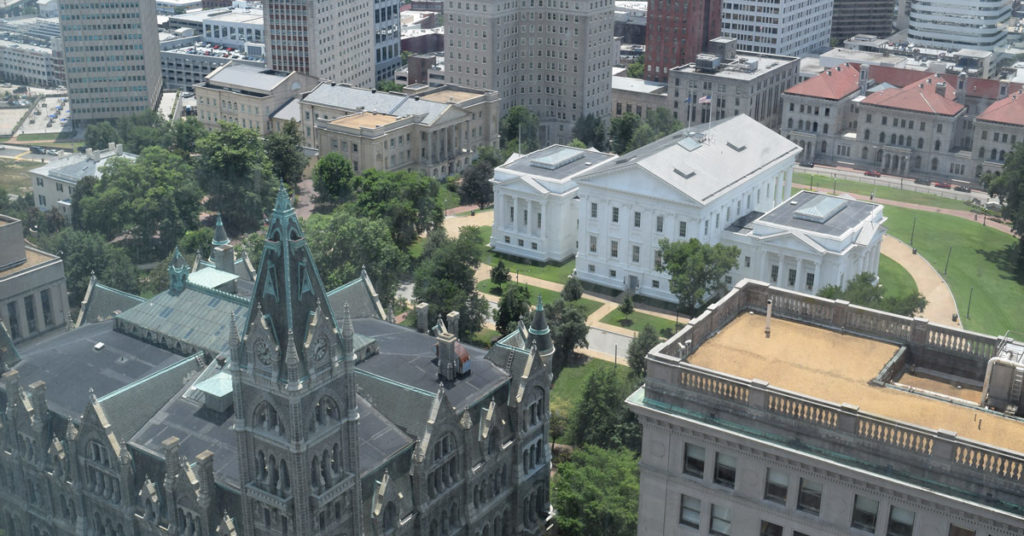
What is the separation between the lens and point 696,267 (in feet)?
514

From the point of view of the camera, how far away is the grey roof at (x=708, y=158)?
171625 millimetres

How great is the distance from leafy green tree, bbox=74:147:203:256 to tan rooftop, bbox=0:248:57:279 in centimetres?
4893

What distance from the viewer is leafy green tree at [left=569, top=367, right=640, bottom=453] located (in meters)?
116

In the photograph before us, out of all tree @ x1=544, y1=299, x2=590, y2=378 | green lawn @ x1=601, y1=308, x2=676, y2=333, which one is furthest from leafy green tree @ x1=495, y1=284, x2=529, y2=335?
green lawn @ x1=601, y1=308, x2=676, y2=333

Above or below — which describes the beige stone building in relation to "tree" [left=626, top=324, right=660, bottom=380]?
above

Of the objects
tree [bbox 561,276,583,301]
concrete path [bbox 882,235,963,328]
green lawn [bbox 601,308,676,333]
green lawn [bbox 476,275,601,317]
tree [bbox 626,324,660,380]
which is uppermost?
tree [bbox 626,324,660,380]

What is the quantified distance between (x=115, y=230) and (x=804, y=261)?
117 meters

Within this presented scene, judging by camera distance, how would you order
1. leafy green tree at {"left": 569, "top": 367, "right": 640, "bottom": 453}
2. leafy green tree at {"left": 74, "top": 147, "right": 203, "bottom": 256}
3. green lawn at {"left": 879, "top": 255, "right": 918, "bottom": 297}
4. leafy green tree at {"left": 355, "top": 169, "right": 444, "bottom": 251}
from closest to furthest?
leafy green tree at {"left": 569, "top": 367, "right": 640, "bottom": 453}
green lawn at {"left": 879, "top": 255, "right": 918, "bottom": 297}
leafy green tree at {"left": 74, "top": 147, "right": 203, "bottom": 256}
leafy green tree at {"left": 355, "top": 169, "right": 444, "bottom": 251}

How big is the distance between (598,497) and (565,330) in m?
49.7

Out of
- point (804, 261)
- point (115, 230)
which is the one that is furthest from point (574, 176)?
point (115, 230)

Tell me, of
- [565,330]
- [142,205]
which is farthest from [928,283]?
[142,205]

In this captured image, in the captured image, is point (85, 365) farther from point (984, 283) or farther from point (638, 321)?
point (984, 283)

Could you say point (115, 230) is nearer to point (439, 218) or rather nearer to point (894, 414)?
point (439, 218)

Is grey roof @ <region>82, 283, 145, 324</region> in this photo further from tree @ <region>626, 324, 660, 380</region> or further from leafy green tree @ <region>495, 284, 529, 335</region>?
tree @ <region>626, 324, 660, 380</region>
